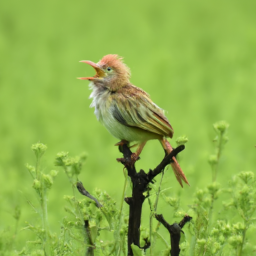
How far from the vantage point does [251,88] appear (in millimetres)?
6781

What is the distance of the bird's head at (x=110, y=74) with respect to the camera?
219 cm

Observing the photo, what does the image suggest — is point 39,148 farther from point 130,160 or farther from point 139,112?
point 139,112

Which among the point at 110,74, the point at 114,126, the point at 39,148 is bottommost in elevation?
the point at 39,148

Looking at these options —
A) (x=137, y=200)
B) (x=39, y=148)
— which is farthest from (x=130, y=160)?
(x=39, y=148)

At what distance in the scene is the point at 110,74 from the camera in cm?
221

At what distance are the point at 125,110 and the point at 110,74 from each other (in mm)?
227

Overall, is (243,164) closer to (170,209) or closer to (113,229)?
(170,209)

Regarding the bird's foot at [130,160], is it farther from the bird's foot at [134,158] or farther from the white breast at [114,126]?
the white breast at [114,126]

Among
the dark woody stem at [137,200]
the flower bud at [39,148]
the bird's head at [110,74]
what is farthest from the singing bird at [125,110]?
the flower bud at [39,148]

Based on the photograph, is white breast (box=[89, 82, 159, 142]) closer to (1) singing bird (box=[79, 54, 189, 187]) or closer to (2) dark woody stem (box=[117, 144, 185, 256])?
(1) singing bird (box=[79, 54, 189, 187])

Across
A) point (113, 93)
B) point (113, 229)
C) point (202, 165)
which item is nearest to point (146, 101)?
point (113, 93)

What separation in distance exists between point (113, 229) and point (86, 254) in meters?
0.12

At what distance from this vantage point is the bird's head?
7.17ft

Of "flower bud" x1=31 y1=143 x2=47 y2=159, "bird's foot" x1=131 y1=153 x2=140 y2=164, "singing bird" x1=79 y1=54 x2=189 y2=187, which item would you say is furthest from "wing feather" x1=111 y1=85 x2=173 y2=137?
"flower bud" x1=31 y1=143 x2=47 y2=159
